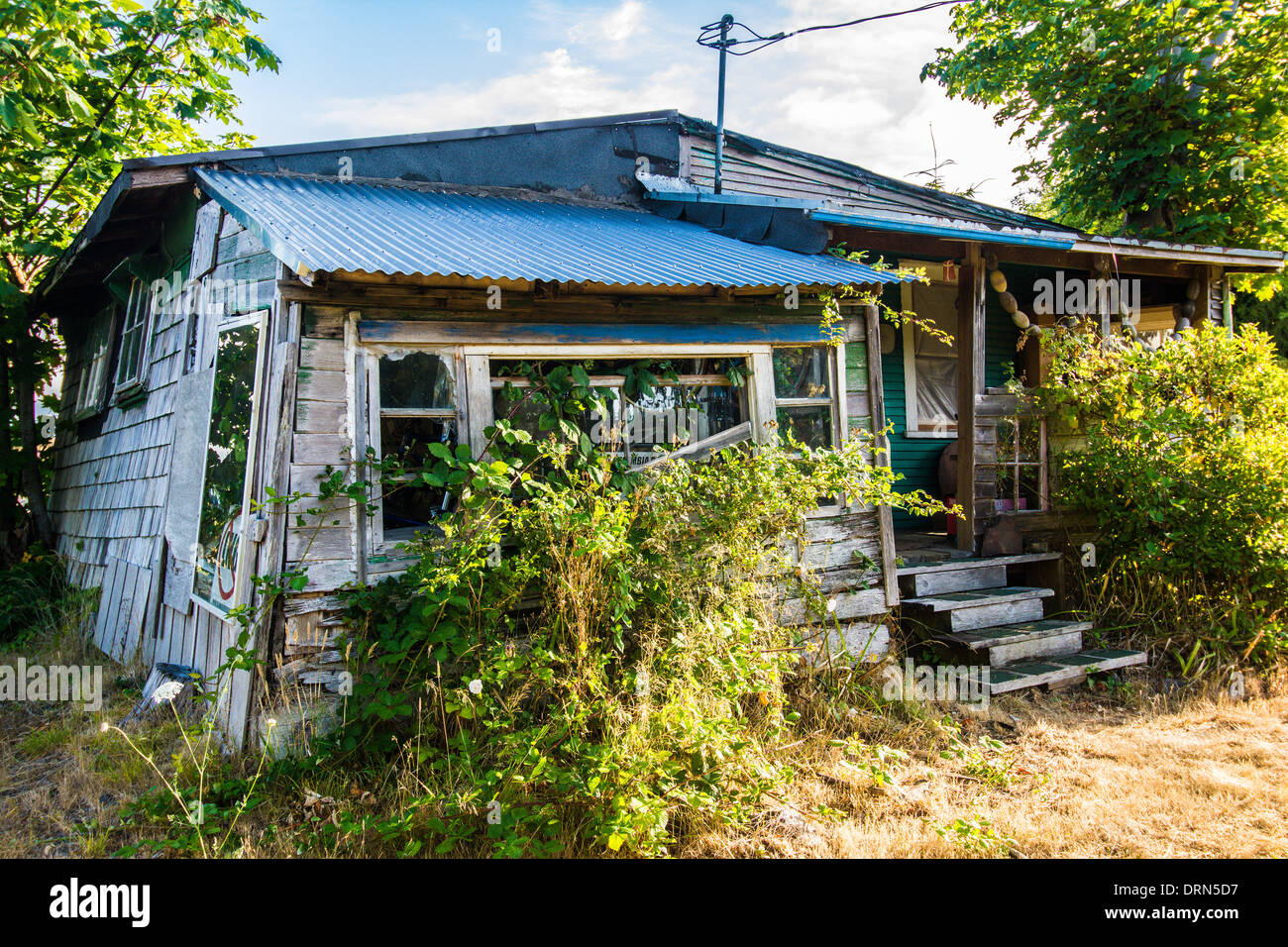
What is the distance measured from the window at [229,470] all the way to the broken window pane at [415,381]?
2.41ft

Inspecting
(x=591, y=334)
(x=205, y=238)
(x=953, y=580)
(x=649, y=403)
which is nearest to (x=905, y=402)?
(x=953, y=580)

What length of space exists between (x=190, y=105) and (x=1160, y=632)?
38.4 feet

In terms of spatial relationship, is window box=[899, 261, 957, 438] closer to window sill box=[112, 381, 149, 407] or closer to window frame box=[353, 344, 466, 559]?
window frame box=[353, 344, 466, 559]

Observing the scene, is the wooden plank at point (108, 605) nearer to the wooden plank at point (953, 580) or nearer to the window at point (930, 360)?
the wooden plank at point (953, 580)

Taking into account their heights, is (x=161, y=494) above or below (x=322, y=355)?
below

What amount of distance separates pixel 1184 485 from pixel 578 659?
5.51 metres

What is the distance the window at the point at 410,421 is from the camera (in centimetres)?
486

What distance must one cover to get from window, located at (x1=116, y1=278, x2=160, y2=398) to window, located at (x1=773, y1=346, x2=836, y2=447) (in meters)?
5.66

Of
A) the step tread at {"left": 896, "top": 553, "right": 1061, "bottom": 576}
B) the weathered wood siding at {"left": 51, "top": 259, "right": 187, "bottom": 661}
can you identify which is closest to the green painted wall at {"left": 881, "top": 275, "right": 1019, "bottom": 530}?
the step tread at {"left": 896, "top": 553, "right": 1061, "bottom": 576}

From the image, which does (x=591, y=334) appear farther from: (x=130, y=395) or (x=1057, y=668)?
(x=130, y=395)

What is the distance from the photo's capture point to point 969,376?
7223 mm
